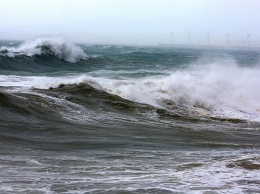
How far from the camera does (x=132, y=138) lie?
971 centimetres

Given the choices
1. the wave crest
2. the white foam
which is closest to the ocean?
the white foam

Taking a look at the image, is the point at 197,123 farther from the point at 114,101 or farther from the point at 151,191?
the point at 151,191

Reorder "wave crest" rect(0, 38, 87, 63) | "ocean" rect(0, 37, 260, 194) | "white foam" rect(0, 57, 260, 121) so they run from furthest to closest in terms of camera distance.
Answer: "wave crest" rect(0, 38, 87, 63) < "white foam" rect(0, 57, 260, 121) < "ocean" rect(0, 37, 260, 194)

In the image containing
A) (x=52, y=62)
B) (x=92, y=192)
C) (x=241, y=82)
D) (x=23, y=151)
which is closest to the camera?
(x=92, y=192)

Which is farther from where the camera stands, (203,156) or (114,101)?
(114,101)

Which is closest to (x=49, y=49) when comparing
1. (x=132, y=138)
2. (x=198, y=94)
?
(x=198, y=94)

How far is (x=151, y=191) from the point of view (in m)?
5.58

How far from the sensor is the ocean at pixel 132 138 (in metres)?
6.07

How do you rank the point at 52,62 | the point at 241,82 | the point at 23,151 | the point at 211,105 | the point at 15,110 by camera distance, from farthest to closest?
the point at 52,62, the point at 241,82, the point at 211,105, the point at 15,110, the point at 23,151

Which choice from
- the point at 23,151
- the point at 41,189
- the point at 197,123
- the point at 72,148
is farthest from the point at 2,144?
the point at 197,123

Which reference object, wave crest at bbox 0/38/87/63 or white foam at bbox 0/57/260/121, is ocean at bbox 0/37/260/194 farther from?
wave crest at bbox 0/38/87/63

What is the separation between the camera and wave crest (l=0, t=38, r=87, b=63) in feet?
124

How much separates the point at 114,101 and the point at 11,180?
9.12 m

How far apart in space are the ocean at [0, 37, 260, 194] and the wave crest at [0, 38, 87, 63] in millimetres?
20310
